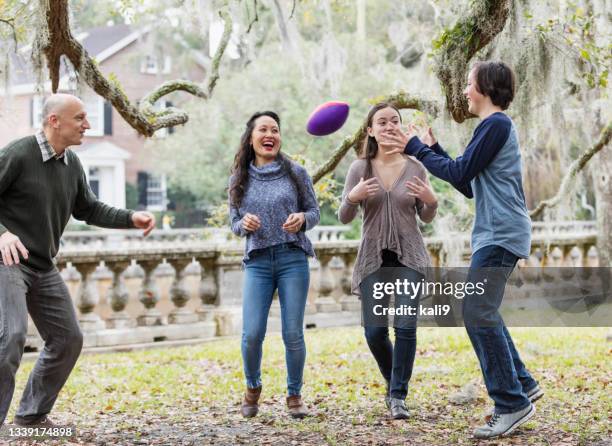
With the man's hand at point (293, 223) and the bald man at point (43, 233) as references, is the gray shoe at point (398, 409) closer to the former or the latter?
the man's hand at point (293, 223)

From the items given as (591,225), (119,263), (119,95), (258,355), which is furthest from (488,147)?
(591,225)

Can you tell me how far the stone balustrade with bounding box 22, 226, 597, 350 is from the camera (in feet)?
28.7

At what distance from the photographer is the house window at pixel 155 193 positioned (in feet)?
102

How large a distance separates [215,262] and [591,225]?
18.1 m

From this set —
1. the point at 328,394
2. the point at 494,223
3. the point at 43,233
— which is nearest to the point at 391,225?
the point at 494,223

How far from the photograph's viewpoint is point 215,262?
30.9ft

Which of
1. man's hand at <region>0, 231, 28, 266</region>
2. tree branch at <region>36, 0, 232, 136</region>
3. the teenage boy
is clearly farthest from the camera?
tree branch at <region>36, 0, 232, 136</region>

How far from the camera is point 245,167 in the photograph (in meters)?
5.41

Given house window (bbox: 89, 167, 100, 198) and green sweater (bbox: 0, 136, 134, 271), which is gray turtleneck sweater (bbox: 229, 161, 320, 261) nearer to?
green sweater (bbox: 0, 136, 134, 271)

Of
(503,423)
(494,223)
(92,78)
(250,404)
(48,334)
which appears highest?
(92,78)

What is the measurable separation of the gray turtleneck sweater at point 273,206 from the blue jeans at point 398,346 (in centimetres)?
58

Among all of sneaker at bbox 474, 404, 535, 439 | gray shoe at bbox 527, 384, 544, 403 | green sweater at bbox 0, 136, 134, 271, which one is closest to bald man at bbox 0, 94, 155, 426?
green sweater at bbox 0, 136, 134, 271

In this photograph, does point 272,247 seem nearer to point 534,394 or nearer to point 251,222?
point 251,222

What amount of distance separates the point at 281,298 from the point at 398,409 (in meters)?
0.97
